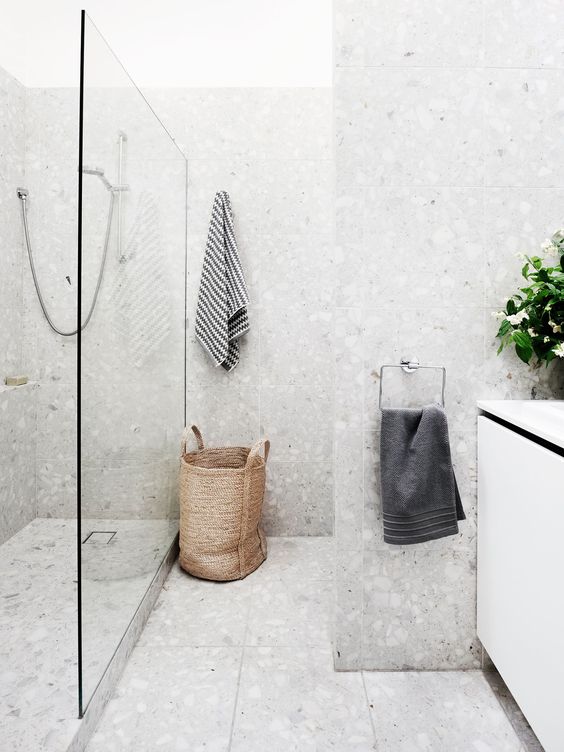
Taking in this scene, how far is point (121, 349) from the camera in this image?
142cm

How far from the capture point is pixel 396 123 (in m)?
1.35

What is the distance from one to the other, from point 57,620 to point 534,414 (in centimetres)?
153

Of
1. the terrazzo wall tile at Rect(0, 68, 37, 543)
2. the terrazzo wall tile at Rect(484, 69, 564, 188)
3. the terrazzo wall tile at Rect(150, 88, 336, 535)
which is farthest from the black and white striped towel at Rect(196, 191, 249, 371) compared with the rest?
the terrazzo wall tile at Rect(484, 69, 564, 188)

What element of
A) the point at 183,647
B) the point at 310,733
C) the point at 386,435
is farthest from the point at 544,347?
the point at 183,647

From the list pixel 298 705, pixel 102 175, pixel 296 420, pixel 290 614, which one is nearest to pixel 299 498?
pixel 296 420

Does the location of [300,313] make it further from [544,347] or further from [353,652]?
[353,652]

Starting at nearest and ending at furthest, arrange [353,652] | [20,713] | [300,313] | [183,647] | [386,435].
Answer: [20,713], [386,435], [353,652], [183,647], [300,313]

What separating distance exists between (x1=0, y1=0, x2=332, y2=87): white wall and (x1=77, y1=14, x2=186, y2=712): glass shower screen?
1.85 feet

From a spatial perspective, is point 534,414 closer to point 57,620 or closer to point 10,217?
point 57,620

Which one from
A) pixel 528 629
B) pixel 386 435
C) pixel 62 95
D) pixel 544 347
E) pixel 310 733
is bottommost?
pixel 310 733

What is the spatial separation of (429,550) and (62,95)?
2422 mm

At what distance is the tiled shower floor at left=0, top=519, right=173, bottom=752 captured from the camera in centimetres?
117

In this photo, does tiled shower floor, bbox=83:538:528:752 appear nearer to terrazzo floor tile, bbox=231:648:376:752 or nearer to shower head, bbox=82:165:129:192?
terrazzo floor tile, bbox=231:648:376:752

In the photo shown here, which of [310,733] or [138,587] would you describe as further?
[138,587]
